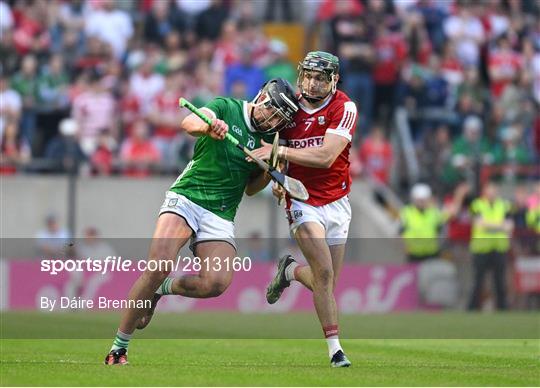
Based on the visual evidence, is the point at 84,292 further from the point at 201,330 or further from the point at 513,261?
the point at 513,261

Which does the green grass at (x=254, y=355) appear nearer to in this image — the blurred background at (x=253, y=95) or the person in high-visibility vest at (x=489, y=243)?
the blurred background at (x=253, y=95)

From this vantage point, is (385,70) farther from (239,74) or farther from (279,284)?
(279,284)

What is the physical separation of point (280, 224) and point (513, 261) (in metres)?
4.26

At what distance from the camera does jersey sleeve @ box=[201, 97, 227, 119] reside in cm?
1166

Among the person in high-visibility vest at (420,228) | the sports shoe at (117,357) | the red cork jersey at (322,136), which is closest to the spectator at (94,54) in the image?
the person in high-visibility vest at (420,228)

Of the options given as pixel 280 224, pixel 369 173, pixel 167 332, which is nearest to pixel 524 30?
pixel 369 173

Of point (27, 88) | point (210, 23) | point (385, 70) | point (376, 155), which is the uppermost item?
point (210, 23)

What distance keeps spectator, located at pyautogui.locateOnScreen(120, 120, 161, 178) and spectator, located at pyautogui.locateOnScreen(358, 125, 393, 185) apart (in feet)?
→ 12.7

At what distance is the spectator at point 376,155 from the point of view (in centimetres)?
2533

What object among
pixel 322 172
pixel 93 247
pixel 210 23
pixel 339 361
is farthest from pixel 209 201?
pixel 210 23

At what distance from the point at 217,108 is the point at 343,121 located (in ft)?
3.56

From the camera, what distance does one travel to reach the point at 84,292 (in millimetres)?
20203

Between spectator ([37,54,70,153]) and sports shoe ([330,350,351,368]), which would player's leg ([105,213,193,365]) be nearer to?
sports shoe ([330,350,351,368])

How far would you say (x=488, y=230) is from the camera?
24.6 metres
